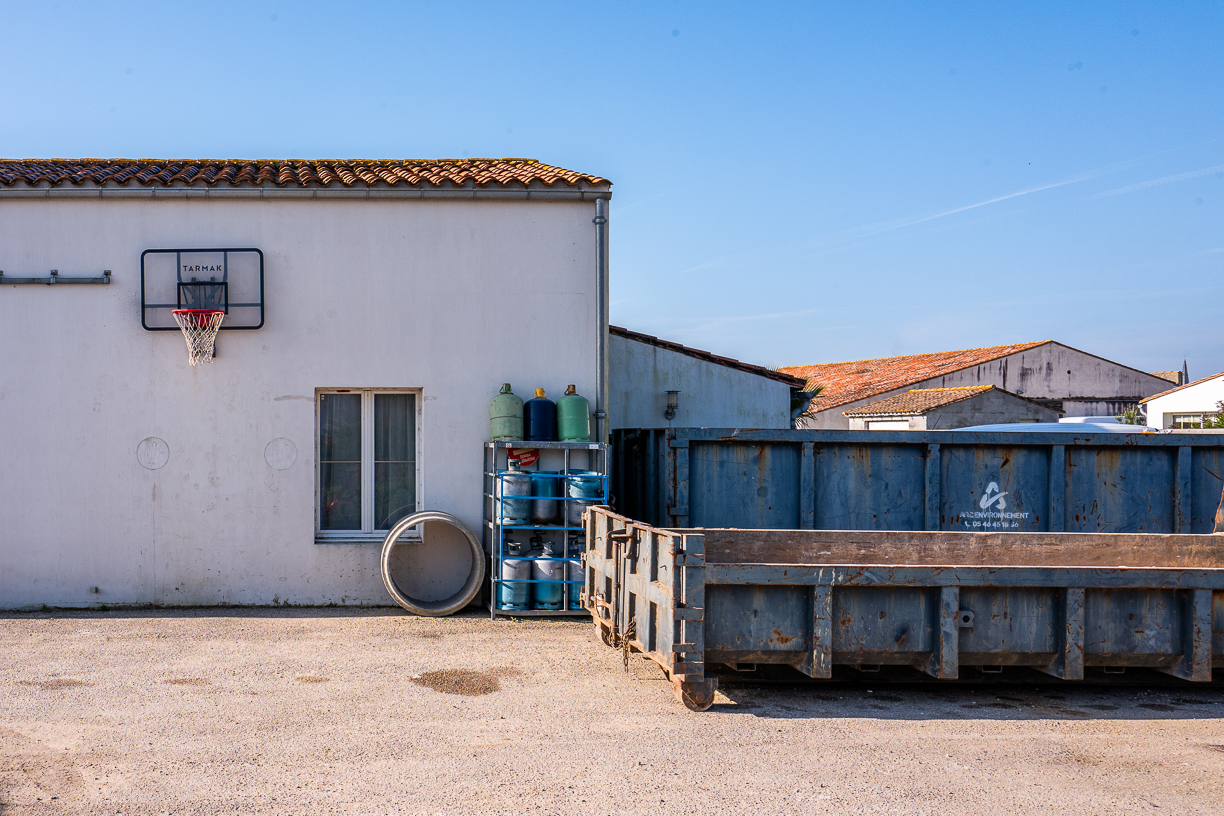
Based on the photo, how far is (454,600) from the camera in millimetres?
9008

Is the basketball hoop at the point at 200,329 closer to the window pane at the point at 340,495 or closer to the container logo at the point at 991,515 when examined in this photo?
the window pane at the point at 340,495

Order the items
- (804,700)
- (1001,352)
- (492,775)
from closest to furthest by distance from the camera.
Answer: (492,775) → (804,700) → (1001,352)

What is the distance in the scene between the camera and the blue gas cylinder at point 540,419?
901cm

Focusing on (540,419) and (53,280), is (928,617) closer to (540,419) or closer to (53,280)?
(540,419)

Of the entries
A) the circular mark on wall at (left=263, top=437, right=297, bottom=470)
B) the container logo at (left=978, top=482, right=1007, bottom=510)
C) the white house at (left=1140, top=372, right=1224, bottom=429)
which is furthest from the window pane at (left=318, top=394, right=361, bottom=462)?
the white house at (left=1140, top=372, right=1224, bottom=429)

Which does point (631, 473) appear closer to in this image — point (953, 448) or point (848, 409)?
point (953, 448)

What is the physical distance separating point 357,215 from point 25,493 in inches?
175

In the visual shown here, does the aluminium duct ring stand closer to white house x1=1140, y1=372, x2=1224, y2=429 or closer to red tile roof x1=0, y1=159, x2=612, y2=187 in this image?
red tile roof x1=0, y1=159, x2=612, y2=187

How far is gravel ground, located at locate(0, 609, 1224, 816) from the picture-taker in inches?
170

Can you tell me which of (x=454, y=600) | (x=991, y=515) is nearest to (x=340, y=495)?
(x=454, y=600)

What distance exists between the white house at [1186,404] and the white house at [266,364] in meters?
35.4

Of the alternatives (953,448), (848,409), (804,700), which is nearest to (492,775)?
(804,700)

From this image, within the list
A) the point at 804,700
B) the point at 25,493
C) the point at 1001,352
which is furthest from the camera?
the point at 1001,352

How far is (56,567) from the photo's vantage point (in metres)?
9.12
